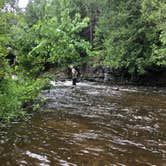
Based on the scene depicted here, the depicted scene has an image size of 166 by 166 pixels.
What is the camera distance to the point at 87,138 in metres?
10.5

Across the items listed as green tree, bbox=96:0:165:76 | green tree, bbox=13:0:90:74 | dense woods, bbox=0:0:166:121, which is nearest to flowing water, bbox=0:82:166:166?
dense woods, bbox=0:0:166:121

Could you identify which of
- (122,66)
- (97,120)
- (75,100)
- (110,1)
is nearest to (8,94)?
(97,120)

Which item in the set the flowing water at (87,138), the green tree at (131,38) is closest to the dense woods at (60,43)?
the green tree at (131,38)

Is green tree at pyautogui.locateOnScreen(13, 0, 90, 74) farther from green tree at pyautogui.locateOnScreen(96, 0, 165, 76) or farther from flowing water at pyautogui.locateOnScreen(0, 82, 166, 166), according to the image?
green tree at pyautogui.locateOnScreen(96, 0, 165, 76)

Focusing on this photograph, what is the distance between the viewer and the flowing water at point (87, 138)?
8539mm

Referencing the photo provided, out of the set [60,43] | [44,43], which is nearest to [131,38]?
[60,43]

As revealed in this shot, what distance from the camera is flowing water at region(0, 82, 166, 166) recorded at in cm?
854

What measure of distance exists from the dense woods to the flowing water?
4.26 feet

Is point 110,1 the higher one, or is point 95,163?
point 110,1

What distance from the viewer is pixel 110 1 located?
35.9 m

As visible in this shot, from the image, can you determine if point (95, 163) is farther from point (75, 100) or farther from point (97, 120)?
point (75, 100)

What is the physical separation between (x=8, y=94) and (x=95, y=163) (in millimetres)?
5151

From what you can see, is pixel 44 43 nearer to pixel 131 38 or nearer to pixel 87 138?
pixel 87 138

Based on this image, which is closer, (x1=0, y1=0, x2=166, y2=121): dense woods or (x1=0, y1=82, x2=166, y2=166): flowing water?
(x1=0, y1=82, x2=166, y2=166): flowing water
